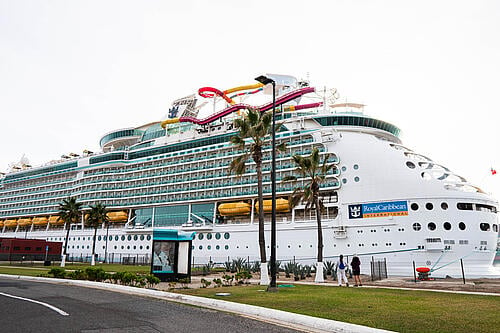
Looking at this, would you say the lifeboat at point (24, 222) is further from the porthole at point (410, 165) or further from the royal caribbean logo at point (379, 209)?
the porthole at point (410, 165)

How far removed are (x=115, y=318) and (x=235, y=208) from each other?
31.1m

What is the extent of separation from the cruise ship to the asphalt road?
18657mm

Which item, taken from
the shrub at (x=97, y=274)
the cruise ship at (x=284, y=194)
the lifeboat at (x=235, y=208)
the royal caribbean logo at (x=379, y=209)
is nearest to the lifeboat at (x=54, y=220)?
the cruise ship at (x=284, y=194)

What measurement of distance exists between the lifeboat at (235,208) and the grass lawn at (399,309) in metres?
25.0

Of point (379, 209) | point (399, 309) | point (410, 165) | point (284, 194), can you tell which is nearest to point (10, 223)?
point (284, 194)

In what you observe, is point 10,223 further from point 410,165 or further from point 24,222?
point 410,165

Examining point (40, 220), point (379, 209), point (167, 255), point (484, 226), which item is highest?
point (40, 220)

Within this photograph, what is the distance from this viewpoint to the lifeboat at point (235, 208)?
40.3 meters

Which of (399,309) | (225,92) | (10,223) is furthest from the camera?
(10,223)

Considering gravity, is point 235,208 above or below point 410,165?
below

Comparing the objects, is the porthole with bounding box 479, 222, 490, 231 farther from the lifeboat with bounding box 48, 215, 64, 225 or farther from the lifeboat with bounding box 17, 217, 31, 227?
the lifeboat with bounding box 17, 217, 31, 227

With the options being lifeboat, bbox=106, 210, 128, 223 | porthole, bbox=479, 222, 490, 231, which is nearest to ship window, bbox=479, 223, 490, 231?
porthole, bbox=479, 222, 490, 231

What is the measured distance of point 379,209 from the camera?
31000mm

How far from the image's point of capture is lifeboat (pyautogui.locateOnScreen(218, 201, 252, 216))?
40312 millimetres
